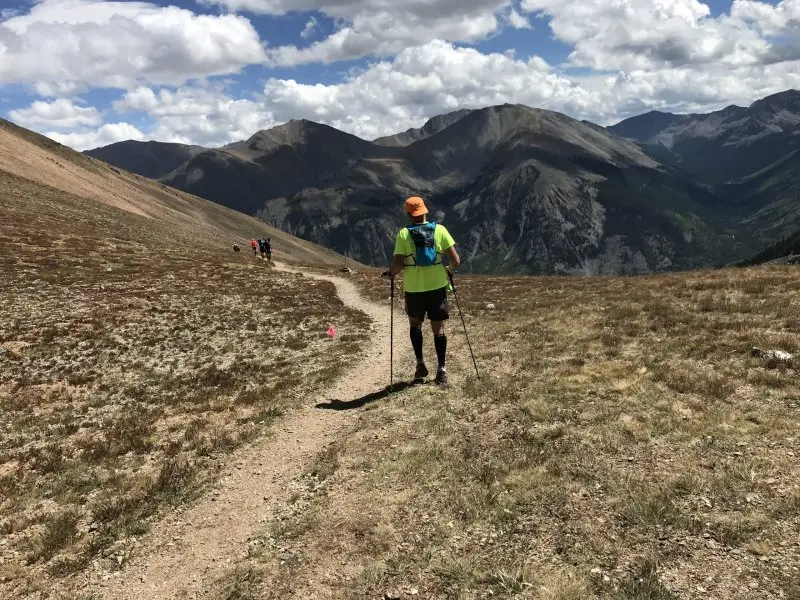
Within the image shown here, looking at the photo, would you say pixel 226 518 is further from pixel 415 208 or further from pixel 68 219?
pixel 68 219

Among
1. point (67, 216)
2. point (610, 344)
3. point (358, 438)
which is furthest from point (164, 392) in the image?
point (67, 216)

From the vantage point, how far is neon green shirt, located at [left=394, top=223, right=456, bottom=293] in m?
13.9

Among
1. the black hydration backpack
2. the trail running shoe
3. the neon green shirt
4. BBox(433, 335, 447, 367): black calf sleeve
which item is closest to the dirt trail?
the trail running shoe

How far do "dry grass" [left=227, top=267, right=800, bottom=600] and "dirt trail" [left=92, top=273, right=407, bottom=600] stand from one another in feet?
3.24

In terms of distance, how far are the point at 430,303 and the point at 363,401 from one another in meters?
3.85

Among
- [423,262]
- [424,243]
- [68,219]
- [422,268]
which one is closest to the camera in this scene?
[424,243]

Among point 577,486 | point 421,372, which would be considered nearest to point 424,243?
point 421,372

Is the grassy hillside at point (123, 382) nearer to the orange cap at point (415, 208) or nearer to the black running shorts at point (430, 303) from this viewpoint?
the black running shorts at point (430, 303)

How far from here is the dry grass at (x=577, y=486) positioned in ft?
23.0

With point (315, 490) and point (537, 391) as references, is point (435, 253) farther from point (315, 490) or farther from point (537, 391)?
point (315, 490)

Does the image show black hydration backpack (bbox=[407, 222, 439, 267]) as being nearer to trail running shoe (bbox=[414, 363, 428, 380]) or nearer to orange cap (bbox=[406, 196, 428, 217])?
orange cap (bbox=[406, 196, 428, 217])

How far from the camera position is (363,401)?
15453mm

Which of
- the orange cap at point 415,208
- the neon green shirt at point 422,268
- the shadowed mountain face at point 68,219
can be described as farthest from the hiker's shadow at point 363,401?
the shadowed mountain face at point 68,219

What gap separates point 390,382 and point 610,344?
806cm
